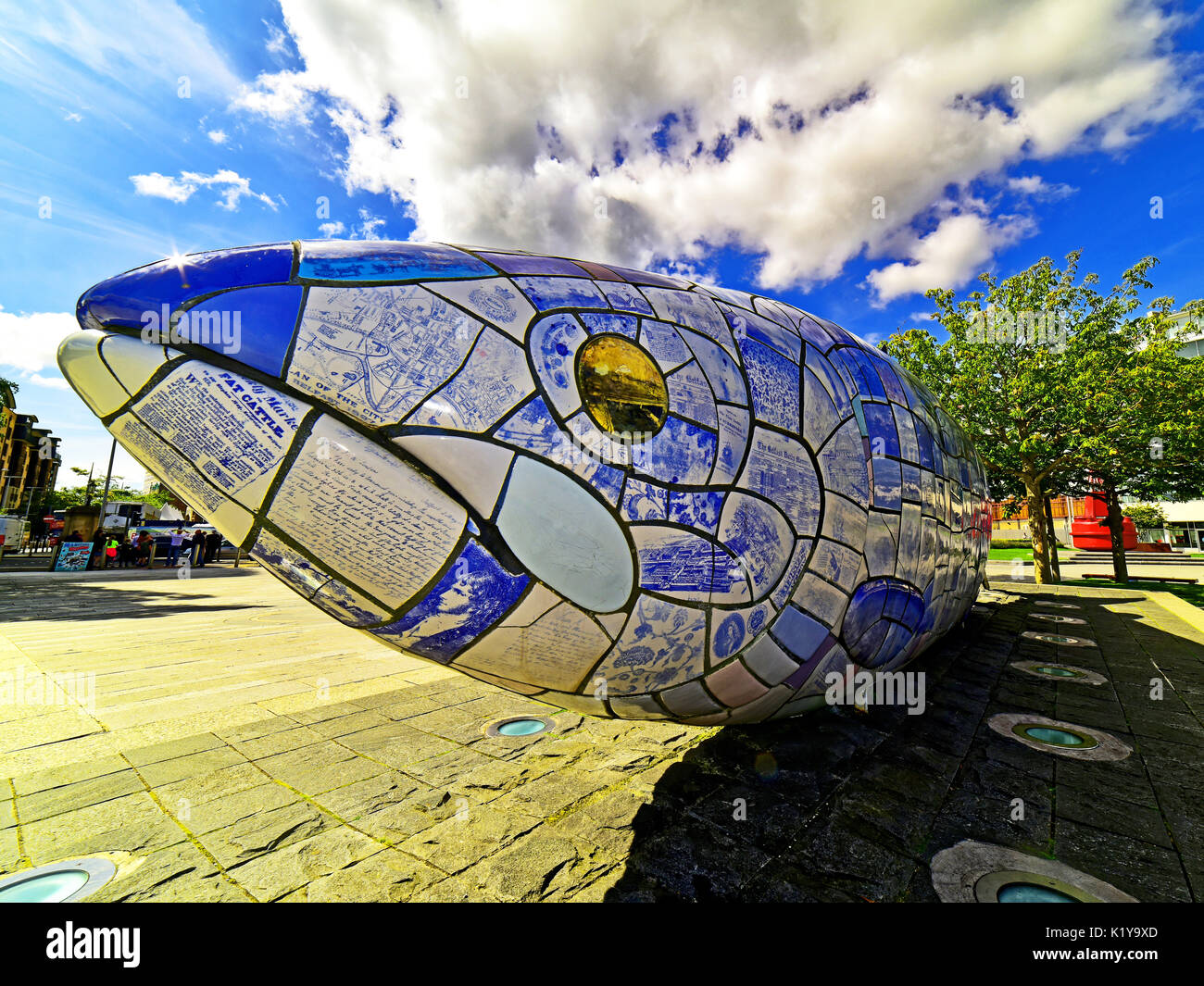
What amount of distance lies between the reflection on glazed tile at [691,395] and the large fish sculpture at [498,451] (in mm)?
13

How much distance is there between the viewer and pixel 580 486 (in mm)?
1793

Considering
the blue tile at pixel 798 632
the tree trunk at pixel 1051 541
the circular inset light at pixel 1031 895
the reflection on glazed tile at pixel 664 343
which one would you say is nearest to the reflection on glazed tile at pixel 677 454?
the reflection on glazed tile at pixel 664 343

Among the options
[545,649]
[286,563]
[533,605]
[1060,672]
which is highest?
[286,563]

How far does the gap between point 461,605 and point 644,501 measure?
29.1 inches

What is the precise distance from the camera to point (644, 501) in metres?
1.88

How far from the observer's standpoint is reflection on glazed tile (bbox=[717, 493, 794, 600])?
2.08 m

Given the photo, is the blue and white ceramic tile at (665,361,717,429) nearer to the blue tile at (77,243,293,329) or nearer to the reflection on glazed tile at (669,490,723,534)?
the reflection on glazed tile at (669,490,723,534)

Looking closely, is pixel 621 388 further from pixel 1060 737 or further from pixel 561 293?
pixel 1060 737

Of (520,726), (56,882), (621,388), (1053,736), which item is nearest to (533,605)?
(621,388)

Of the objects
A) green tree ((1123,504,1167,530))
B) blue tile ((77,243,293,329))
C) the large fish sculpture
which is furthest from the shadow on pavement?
green tree ((1123,504,1167,530))

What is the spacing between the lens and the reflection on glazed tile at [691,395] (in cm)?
201

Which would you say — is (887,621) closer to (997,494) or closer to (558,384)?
(558,384)

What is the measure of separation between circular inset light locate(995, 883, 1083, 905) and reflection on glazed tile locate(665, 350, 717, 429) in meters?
2.36
